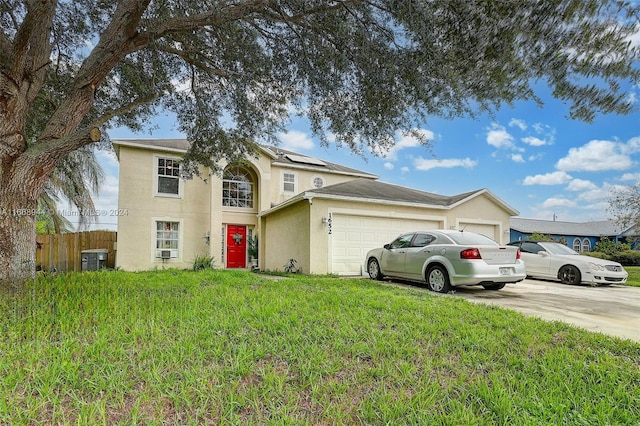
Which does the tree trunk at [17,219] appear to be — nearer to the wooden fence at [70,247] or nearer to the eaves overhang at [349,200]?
the eaves overhang at [349,200]

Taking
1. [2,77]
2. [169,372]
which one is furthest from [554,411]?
[2,77]

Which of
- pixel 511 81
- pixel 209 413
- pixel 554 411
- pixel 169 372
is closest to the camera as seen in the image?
pixel 209 413

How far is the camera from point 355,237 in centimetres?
1199

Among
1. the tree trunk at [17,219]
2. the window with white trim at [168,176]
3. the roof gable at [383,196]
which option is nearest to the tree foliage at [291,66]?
the tree trunk at [17,219]

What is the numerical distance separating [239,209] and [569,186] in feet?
54.3

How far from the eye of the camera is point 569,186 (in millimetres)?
17531

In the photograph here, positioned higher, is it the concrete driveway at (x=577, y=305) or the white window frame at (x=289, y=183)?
the white window frame at (x=289, y=183)

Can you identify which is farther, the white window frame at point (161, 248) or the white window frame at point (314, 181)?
the white window frame at point (314, 181)

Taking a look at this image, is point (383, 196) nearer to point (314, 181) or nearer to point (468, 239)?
point (468, 239)

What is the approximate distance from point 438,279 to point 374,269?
8.79ft

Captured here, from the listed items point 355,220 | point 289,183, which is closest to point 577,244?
point 289,183

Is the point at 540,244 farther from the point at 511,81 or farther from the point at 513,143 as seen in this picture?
the point at 511,81

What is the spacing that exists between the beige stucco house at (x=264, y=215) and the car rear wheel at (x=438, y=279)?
13.1 feet

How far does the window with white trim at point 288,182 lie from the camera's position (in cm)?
1636
